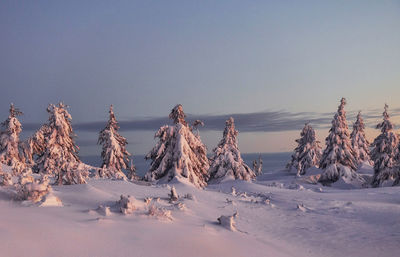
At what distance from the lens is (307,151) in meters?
45.1

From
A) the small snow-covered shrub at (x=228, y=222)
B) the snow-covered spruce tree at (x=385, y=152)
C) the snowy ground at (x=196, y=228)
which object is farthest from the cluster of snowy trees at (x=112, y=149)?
the snow-covered spruce tree at (x=385, y=152)

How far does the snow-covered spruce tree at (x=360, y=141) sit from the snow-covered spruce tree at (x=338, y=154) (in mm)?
13133

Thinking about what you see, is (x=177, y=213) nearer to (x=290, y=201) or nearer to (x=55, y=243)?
(x=55, y=243)

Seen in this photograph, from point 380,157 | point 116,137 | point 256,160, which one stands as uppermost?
point 116,137

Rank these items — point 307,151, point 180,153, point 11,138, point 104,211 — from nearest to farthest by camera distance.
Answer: point 104,211 → point 180,153 → point 11,138 → point 307,151

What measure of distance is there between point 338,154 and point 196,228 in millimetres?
32321

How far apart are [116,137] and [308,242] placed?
26644 millimetres

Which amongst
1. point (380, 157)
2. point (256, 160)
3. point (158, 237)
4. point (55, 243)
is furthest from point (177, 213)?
point (256, 160)

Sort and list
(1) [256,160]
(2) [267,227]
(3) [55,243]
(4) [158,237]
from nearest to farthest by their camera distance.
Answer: (3) [55,243] → (4) [158,237] → (2) [267,227] → (1) [256,160]

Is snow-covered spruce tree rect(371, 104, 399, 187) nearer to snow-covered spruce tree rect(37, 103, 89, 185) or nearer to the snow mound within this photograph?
snow-covered spruce tree rect(37, 103, 89, 185)

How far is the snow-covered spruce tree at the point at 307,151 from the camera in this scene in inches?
1760

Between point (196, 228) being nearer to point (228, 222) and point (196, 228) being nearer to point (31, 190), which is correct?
point (228, 222)

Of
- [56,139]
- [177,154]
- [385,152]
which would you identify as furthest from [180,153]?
[385,152]

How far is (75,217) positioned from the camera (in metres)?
5.80
